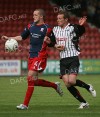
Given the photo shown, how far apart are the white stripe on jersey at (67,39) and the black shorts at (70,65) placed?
8cm

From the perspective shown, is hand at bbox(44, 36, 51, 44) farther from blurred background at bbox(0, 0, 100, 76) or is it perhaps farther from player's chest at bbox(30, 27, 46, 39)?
blurred background at bbox(0, 0, 100, 76)

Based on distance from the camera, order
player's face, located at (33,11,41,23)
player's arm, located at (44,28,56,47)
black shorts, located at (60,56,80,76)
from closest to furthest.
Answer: player's face, located at (33,11,41,23) < black shorts, located at (60,56,80,76) < player's arm, located at (44,28,56,47)

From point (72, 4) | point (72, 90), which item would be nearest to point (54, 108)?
point (72, 90)

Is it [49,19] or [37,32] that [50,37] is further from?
[49,19]

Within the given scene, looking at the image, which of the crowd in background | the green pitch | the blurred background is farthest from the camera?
the crowd in background

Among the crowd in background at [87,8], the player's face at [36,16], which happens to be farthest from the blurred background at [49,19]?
the player's face at [36,16]

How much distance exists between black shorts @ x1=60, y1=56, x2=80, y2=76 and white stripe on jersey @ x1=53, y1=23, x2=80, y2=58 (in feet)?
0.27

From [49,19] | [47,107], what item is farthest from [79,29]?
[49,19]

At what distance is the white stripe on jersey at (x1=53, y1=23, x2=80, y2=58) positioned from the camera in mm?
10719

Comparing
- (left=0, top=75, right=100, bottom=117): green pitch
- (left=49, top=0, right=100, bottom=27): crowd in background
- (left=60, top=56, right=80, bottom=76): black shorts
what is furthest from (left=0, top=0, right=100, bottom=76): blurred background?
(left=60, top=56, right=80, bottom=76): black shorts

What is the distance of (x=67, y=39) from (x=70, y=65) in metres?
0.54

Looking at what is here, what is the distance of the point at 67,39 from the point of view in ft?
35.3

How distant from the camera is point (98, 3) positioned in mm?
28781

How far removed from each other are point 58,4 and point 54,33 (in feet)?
59.1
